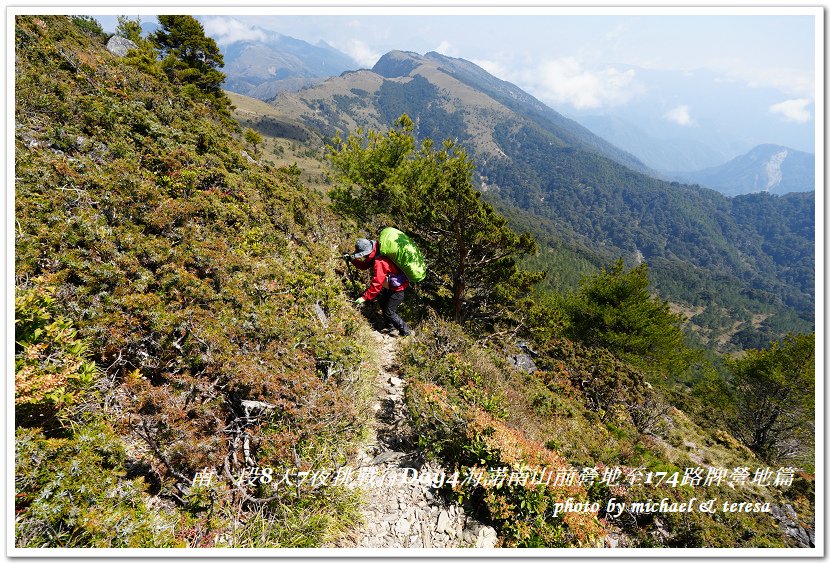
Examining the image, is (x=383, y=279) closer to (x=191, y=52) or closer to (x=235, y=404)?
(x=235, y=404)

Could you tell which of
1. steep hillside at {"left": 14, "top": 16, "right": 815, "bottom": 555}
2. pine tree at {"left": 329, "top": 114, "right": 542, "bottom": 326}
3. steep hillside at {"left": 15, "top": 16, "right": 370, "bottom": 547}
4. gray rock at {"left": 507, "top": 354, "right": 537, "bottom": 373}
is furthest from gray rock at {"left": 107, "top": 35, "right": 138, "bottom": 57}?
gray rock at {"left": 507, "top": 354, "right": 537, "bottom": 373}

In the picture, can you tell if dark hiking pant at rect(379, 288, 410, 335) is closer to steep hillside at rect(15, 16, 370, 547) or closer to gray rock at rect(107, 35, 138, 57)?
steep hillside at rect(15, 16, 370, 547)

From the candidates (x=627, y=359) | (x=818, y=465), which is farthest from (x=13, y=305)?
(x=627, y=359)

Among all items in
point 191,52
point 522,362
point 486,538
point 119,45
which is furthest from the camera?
point 191,52

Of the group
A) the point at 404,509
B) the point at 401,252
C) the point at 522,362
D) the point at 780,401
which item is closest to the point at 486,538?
the point at 404,509

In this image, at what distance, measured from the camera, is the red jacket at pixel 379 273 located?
7.95m

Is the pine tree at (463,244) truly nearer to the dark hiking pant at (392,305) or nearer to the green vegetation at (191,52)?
the dark hiking pant at (392,305)

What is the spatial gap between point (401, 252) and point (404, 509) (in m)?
4.94

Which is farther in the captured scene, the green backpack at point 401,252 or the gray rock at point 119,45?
the gray rock at point 119,45

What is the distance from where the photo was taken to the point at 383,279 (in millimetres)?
8016

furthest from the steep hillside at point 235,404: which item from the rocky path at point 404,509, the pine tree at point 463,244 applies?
the pine tree at point 463,244

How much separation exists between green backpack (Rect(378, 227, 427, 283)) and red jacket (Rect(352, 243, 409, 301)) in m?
0.12

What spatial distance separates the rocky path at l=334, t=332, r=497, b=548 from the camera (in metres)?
4.20

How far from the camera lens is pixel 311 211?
440 inches
